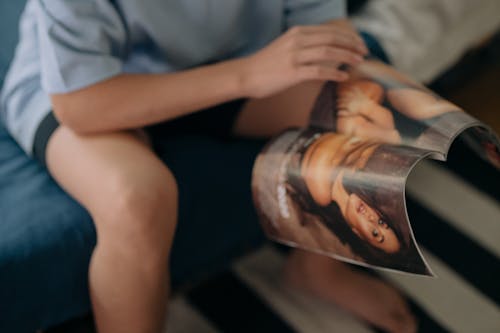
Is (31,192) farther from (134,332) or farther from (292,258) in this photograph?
(292,258)

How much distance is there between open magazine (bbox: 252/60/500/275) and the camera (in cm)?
80

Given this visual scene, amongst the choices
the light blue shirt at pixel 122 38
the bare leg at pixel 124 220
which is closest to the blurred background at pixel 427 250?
the light blue shirt at pixel 122 38

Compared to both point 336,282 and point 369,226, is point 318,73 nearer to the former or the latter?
point 369,226

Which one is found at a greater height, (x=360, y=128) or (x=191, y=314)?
(x=360, y=128)

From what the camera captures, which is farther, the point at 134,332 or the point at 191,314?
the point at 191,314

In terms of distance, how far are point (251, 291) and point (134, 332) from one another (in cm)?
35

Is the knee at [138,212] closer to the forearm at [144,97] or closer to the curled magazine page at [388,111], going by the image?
the forearm at [144,97]

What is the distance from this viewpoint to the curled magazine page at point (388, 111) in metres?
0.83

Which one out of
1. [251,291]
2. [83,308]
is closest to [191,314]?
[251,291]

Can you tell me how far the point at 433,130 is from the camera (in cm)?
83

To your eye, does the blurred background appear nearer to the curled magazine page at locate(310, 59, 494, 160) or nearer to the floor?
the floor

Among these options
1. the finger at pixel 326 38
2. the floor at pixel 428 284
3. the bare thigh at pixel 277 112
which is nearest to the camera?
→ the finger at pixel 326 38

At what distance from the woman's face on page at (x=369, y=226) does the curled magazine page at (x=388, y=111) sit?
0.10 metres

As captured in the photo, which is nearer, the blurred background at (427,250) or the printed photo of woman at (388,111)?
the printed photo of woman at (388,111)
